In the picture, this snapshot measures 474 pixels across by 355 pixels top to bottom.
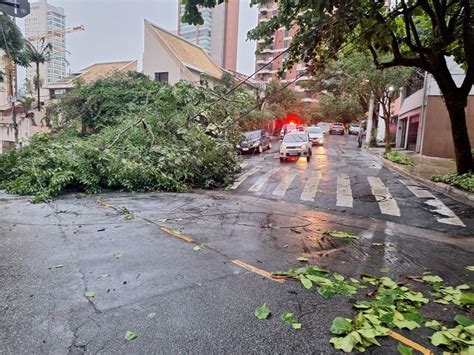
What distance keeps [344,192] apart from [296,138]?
9934 mm

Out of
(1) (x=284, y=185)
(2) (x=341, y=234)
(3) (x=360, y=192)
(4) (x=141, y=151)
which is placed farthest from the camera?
(1) (x=284, y=185)

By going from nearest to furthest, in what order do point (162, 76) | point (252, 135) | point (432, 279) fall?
1. point (432, 279)
2. point (252, 135)
3. point (162, 76)

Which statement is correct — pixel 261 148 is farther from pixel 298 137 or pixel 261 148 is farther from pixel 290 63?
pixel 290 63

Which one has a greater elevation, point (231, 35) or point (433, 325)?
point (231, 35)

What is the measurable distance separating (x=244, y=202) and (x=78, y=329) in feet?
22.8

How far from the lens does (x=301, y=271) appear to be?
4398 mm

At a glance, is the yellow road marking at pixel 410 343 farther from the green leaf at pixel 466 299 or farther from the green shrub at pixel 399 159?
the green shrub at pixel 399 159

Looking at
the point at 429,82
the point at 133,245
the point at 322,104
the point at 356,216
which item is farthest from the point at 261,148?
the point at 322,104

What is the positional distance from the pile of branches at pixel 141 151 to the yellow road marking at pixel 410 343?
909cm

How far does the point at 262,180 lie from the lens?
46.4 ft

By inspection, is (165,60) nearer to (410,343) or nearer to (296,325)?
(296,325)

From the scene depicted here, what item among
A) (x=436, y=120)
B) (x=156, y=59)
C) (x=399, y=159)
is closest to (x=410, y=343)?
(x=399, y=159)

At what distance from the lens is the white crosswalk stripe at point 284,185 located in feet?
38.1

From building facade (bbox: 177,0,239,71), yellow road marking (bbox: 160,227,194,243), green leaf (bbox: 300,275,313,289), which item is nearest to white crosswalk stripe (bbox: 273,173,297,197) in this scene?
yellow road marking (bbox: 160,227,194,243)
